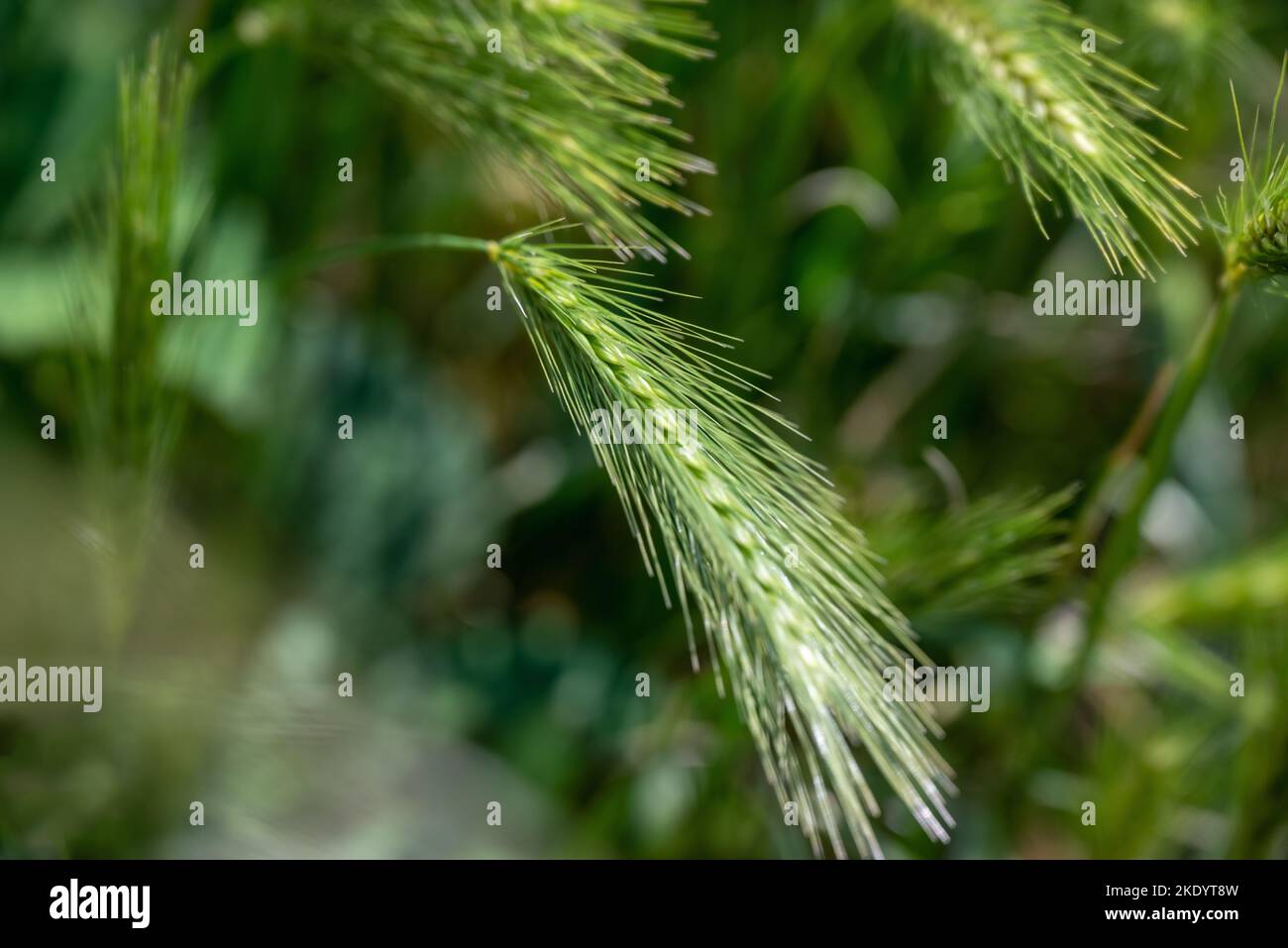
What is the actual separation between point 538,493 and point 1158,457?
708 millimetres

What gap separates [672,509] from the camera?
2.23 ft

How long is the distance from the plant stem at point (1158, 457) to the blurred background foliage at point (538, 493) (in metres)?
0.06

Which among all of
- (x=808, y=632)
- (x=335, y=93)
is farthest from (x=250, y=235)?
(x=808, y=632)

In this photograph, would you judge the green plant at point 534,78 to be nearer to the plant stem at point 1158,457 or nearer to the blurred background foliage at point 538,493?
the blurred background foliage at point 538,493

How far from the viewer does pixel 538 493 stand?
130 centimetres

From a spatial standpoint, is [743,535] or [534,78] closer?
[743,535]

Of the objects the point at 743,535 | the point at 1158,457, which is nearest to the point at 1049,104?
the point at 1158,457

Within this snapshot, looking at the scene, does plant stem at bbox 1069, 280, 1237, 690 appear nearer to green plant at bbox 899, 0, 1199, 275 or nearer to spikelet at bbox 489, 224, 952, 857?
green plant at bbox 899, 0, 1199, 275

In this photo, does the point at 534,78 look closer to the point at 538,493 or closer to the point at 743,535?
the point at 743,535

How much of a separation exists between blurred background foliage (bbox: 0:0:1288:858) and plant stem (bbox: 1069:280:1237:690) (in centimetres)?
6

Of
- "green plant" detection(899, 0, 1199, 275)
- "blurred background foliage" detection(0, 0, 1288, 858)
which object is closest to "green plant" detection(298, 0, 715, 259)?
"blurred background foliage" detection(0, 0, 1288, 858)

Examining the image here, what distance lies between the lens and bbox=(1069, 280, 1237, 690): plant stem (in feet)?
2.55

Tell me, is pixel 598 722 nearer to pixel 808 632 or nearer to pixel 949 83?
pixel 808 632

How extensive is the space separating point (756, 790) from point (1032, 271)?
0.79 meters
